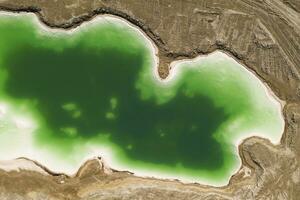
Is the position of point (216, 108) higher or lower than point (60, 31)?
lower

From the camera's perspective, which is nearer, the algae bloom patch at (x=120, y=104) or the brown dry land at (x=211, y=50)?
the brown dry land at (x=211, y=50)

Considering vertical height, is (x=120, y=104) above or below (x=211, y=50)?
below

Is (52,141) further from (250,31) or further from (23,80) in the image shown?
(250,31)

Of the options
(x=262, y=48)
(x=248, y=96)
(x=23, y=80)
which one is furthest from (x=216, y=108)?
(x=23, y=80)

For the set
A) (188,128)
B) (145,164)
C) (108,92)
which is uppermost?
(108,92)
